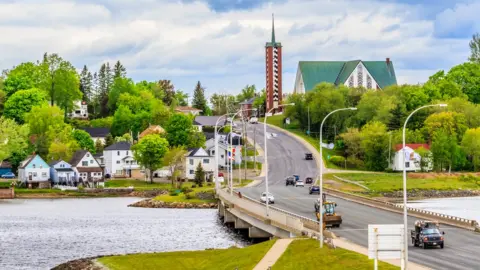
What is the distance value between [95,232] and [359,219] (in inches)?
1269

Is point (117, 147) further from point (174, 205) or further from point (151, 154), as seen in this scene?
point (174, 205)

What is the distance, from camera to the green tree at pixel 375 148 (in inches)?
7003

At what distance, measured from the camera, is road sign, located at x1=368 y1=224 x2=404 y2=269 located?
38219 mm

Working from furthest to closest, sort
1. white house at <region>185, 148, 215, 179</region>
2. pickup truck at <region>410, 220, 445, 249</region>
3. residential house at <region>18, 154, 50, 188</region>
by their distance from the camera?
white house at <region>185, 148, 215, 179</region> → residential house at <region>18, 154, 50, 188</region> → pickup truck at <region>410, 220, 445, 249</region>

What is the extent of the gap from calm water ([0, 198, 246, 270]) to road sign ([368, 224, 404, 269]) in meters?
41.5

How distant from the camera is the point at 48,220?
120438 mm

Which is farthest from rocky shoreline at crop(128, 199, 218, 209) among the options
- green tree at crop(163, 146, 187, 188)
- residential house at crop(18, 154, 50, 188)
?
residential house at crop(18, 154, 50, 188)

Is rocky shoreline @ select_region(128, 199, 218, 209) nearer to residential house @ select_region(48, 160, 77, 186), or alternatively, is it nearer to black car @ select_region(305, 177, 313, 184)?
black car @ select_region(305, 177, 313, 184)

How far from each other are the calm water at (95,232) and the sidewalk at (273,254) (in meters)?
19.8

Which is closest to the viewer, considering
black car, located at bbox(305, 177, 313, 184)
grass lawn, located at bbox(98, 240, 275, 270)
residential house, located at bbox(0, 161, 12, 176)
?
grass lawn, located at bbox(98, 240, 275, 270)

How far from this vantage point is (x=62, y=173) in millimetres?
185875

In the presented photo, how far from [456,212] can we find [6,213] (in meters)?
61.8

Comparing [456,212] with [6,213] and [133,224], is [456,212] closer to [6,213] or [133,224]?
[133,224]

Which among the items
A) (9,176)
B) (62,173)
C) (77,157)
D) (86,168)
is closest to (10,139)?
(9,176)
